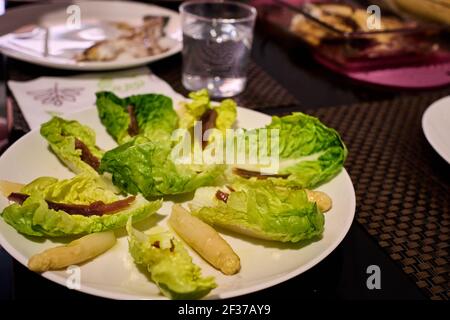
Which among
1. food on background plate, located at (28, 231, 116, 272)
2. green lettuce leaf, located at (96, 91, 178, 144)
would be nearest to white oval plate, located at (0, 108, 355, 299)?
food on background plate, located at (28, 231, 116, 272)

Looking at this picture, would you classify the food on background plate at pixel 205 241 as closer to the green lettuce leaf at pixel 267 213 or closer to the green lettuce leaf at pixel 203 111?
the green lettuce leaf at pixel 267 213

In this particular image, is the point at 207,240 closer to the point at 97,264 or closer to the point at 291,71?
the point at 97,264

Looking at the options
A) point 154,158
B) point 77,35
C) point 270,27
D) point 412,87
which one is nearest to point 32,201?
point 154,158

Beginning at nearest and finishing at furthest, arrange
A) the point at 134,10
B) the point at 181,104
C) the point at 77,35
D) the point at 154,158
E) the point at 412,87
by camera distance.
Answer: the point at 154,158, the point at 181,104, the point at 412,87, the point at 77,35, the point at 134,10

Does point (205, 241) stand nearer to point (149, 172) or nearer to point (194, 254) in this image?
point (194, 254)

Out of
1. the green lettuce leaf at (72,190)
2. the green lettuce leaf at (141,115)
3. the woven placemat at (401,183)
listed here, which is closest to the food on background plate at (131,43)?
the green lettuce leaf at (141,115)

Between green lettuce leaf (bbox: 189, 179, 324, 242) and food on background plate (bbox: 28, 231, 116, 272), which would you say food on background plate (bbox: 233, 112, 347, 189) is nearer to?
green lettuce leaf (bbox: 189, 179, 324, 242)
